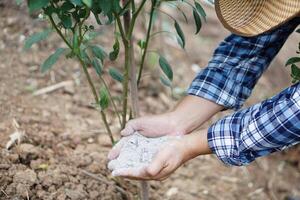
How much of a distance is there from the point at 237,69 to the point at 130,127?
1.18 feet

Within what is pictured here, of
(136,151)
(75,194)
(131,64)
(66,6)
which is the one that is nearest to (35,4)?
(66,6)

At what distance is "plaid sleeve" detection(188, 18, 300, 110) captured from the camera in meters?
1.60

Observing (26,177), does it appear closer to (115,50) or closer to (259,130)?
(115,50)

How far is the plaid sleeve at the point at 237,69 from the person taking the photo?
1.60 metres

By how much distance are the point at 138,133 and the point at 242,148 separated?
13.5 inches

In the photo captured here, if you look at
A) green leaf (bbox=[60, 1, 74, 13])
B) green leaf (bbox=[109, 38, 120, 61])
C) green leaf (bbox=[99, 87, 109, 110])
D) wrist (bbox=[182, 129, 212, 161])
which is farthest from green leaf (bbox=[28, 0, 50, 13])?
wrist (bbox=[182, 129, 212, 161])

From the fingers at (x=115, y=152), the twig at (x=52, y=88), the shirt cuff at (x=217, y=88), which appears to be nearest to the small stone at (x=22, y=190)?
the fingers at (x=115, y=152)

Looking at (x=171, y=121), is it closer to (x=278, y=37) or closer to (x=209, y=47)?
(x=278, y=37)

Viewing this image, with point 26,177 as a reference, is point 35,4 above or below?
above

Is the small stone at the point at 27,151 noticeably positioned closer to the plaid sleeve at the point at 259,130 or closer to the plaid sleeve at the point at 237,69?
the plaid sleeve at the point at 237,69

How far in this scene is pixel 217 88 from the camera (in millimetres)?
1604

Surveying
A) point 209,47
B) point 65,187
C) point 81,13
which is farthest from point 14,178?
point 209,47

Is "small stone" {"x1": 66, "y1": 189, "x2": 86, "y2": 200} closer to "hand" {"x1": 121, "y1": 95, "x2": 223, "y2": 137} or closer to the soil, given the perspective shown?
the soil

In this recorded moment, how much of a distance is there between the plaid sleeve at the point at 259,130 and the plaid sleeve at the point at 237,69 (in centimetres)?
21
